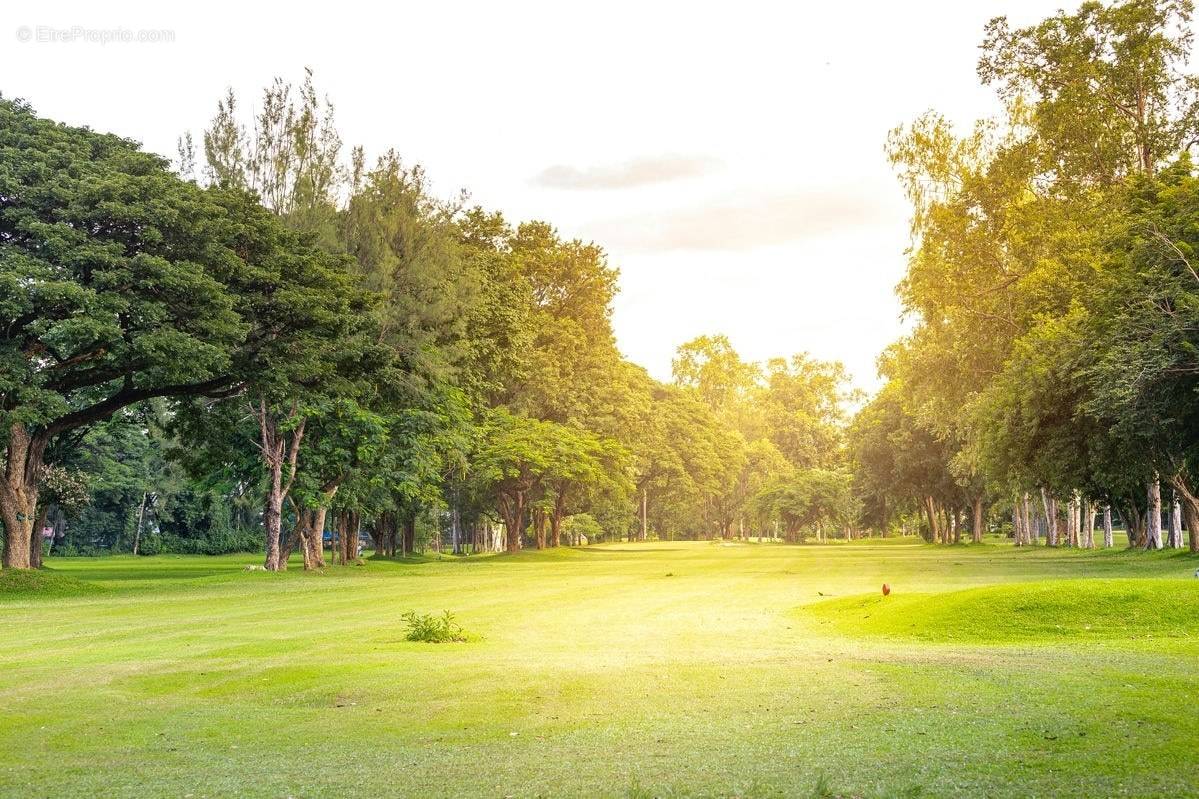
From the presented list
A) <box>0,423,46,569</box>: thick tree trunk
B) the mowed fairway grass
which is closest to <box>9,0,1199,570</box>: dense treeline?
<box>0,423,46,569</box>: thick tree trunk

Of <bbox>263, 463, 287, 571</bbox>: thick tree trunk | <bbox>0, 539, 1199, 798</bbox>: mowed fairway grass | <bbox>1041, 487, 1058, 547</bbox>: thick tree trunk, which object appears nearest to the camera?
<bbox>0, 539, 1199, 798</bbox>: mowed fairway grass

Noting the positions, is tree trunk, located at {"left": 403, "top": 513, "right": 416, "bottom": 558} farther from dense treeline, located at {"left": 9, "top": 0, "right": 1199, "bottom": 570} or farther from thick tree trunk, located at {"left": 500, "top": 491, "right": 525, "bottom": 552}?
thick tree trunk, located at {"left": 500, "top": 491, "right": 525, "bottom": 552}

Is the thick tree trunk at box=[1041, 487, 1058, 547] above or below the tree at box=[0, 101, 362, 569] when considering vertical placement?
below

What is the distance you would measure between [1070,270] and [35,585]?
39194 mm

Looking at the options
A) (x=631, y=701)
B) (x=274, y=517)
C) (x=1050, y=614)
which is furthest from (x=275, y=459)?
(x=631, y=701)

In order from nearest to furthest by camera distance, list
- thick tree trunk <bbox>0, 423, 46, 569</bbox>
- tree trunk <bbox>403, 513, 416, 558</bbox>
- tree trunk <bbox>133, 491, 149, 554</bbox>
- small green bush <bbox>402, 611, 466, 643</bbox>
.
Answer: small green bush <bbox>402, 611, 466, 643</bbox> → thick tree trunk <bbox>0, 423, 46, 569</bbox> → tree trunk <bbox>403, 513, 416, 558</bbox> → tree trunk <bbox>133, 491, 149, 554</bbox>

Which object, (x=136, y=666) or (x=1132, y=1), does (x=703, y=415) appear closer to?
(x=1132, y=1)

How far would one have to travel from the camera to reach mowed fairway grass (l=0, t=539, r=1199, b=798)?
26.3 ft

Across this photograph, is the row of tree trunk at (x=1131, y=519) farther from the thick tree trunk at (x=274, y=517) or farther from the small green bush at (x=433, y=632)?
the thick tree trunk at (x=274, y=517)

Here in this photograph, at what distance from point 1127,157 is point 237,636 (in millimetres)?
38367

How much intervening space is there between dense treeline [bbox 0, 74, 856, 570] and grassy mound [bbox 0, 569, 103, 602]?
7.29 ft

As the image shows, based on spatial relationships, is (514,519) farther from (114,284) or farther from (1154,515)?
(114,284)

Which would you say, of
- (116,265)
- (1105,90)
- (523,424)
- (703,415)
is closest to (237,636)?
(116,265)

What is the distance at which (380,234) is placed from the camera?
4838 centimetres
